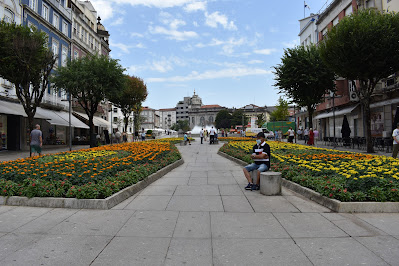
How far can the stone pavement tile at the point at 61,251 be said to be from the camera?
341cm

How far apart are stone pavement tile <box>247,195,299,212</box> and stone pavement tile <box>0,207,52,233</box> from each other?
4245mm

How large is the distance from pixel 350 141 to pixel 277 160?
45.2 ft

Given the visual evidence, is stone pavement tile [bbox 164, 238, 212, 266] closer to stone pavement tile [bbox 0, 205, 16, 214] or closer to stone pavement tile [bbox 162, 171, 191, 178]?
stone pavement tile [bbox 0, 205, 16, 214]

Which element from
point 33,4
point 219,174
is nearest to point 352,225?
point 219,174

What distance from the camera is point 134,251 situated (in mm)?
3729

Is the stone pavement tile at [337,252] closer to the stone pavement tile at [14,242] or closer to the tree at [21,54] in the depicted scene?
the stone pavement tile at [14,242]

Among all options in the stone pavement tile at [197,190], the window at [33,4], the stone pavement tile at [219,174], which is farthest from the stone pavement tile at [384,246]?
the window at [33,4]

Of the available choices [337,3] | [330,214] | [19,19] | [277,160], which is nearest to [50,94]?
[19,19]

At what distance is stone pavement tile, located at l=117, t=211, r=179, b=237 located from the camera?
4.39 meters

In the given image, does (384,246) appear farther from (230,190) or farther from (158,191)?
(158,191)

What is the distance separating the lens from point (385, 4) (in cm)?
2331

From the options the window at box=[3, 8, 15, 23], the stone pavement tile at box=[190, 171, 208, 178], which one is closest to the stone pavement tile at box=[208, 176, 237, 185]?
the stone pavement tile at box=[190, 171, 208, 178]

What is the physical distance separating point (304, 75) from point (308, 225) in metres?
22.7

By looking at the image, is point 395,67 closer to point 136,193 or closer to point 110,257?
point 136,193
